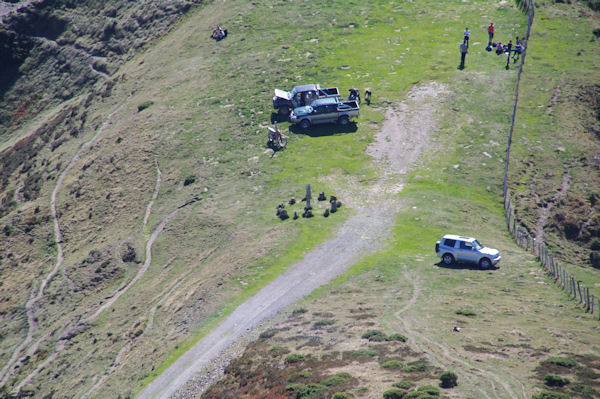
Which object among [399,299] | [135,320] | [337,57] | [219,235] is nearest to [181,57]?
[337,57]

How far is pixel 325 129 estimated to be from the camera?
62.5 meters

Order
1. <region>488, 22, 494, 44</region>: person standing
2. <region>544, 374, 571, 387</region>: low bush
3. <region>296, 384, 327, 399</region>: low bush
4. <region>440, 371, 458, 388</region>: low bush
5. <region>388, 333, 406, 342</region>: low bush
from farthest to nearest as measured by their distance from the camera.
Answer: <region>488, 22, 494, 44</region>: person standing, <region>388, 333, 406, 342</region>: low bush, <region>296, 384, 327, 399</region>: low bush, <region>440, 371, 458, 388</region>: low bush, <region>544, 374, 571, 387</region>: low bush

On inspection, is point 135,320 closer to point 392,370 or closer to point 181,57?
point 392,370

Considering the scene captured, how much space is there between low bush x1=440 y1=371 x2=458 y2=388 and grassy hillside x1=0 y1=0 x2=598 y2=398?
331 mm

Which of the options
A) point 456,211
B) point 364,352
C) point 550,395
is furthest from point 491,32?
point 550,395

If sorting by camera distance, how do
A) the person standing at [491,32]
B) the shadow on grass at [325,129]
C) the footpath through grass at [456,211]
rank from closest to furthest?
the footpath through grass at [456,211] < the shadow on grass at [325,129] < the person standing at [491,32]

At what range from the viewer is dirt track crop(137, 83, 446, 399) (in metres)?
32.7

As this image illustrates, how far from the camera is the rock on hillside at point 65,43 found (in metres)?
92.4

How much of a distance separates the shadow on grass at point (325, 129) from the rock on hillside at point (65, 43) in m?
43.1

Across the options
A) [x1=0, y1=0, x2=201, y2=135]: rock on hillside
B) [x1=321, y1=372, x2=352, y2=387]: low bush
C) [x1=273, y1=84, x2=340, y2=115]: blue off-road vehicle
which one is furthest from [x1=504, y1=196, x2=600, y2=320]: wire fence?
[x1=0, y1=0, x2=201, y2=135]: rock on hillside

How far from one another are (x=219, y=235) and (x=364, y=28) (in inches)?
1851

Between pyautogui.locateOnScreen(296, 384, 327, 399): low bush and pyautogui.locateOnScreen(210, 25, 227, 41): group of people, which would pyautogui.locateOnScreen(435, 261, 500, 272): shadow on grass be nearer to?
pyautogui.locateOnScreen(296, 384, 327, 399): low bush

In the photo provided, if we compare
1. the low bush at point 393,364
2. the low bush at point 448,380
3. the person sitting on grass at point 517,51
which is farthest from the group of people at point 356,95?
the low bush at point 448,380

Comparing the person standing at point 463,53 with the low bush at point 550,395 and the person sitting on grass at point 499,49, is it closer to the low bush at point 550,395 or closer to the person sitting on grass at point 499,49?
the person sitting on grass at point 499,49
